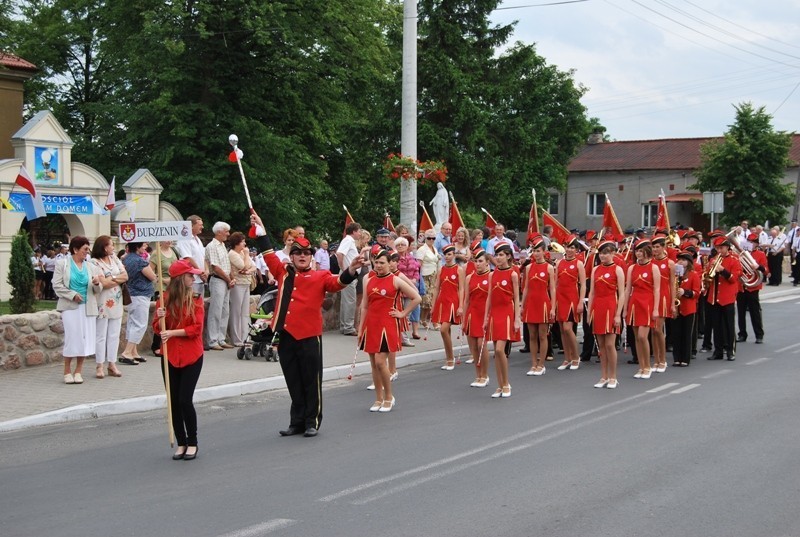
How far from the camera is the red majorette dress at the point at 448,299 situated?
1444cm

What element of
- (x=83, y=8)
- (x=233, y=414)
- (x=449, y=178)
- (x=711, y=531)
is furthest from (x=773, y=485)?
(x=83, y=8)

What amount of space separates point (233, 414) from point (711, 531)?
6.10 metres

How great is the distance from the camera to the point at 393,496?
712 centimetres

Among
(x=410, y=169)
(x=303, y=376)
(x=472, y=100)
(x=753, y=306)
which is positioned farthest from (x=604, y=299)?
(x=472, y=100)

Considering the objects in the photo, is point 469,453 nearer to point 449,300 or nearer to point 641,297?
point 641,297

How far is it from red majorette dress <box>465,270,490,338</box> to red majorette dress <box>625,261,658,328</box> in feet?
7.52

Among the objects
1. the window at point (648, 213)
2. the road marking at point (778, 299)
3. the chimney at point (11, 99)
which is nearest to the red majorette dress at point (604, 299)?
the road marking at point (778, 299)

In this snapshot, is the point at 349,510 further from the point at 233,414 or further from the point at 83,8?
the point at 83,8

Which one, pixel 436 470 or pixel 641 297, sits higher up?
pixel 641 297

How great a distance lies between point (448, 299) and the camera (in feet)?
47.4

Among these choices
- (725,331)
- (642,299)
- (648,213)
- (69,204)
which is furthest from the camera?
(648,213)

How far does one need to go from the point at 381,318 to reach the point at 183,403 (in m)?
3.08

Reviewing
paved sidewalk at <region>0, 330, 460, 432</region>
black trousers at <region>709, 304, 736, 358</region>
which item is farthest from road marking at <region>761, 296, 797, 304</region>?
paved sidewalk at <region>0, 330, 460, 432</region>

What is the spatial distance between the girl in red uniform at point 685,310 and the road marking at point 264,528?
10113 mm
